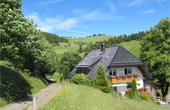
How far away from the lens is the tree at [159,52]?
27703 mm

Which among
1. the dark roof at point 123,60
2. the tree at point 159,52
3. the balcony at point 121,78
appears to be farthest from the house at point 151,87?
the dark roof at point 123,60

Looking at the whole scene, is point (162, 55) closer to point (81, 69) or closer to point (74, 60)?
point (81, 69)

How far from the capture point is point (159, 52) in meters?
28.3

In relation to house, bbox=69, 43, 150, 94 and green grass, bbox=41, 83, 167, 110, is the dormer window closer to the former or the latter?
house, bbox=69, 43, 150, 94

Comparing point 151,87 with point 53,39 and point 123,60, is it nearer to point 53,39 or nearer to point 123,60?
point 123,60

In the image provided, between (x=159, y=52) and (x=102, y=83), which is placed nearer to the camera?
(x=102, y=83)

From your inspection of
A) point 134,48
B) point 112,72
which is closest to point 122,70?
point 112,72

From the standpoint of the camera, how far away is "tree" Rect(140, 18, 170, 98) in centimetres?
2770

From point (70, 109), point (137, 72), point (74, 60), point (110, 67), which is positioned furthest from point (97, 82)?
point (74, 60)

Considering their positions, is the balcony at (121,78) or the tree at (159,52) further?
the tree at (159,52)

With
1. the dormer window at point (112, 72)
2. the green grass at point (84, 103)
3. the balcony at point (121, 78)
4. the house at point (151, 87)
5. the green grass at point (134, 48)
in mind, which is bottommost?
the house at point (151, 87)

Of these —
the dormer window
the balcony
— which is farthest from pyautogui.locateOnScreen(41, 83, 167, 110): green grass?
the dormer window

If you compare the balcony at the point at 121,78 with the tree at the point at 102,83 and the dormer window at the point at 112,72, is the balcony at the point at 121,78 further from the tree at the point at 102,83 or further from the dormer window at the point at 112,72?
the tree at the point at 102,83

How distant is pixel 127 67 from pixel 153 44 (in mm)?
7604
